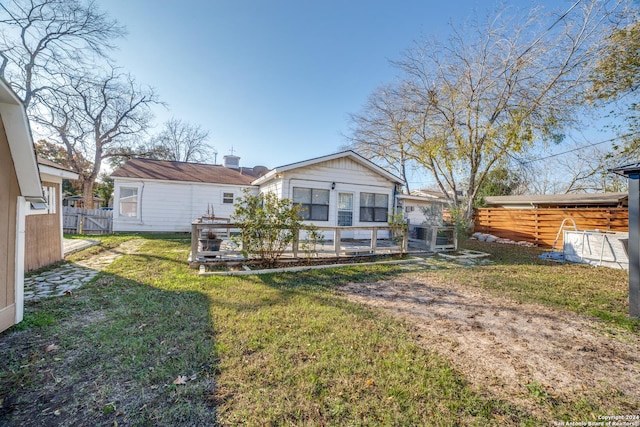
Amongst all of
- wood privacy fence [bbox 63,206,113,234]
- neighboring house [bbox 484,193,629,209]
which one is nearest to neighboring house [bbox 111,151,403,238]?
wood privacy fence [bbox 63,206,113,234]

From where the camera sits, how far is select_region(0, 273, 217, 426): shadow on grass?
1.96 meters

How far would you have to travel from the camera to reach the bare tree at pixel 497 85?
1048cm

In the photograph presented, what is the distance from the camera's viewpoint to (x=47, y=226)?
6168mm

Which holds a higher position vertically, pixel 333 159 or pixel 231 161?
pixel 231 161

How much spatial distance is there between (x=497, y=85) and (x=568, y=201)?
314 inches

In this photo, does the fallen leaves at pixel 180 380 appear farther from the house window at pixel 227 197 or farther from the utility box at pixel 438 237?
the house window at pixel 227 197

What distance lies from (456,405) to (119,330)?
12.5 feet

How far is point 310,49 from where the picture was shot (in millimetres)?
11570

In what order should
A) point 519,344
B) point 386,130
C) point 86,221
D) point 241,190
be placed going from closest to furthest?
point 519,344, point 241,190, point 86,221, point 386,130

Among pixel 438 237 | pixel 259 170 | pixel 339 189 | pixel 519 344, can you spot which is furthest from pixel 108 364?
pixel 259 170

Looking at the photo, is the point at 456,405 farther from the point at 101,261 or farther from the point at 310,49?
the point at 310,49

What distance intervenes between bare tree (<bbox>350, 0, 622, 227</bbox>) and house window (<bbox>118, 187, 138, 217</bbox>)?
1497 cm

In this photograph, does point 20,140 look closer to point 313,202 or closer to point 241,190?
point 241,190

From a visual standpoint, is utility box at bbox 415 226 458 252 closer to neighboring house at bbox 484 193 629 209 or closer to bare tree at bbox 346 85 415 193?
bare tree at bbox 346 85 415 193
